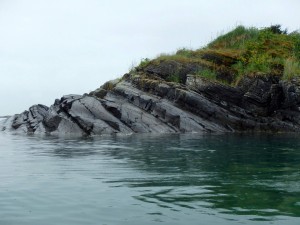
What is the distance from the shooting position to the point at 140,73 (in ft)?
118

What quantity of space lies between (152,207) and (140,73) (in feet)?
92.8

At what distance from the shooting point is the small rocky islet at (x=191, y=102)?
30067mm

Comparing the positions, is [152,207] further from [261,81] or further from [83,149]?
[261,81]

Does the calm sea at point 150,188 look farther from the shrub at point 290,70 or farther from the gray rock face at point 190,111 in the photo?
the shrub at point 290,70

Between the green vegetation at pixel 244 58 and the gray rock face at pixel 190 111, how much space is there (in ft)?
5.45

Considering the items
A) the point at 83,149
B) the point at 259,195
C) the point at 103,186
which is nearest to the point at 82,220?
the point at 103,186

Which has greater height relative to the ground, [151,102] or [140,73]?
[140,73]

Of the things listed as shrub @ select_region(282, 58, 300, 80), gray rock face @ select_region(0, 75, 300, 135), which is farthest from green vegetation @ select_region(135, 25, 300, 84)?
gray rock face @ select_region(0, 75, 300, 135)

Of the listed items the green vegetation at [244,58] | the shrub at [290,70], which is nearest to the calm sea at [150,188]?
the shrub at [290,70]

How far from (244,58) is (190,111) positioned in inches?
327

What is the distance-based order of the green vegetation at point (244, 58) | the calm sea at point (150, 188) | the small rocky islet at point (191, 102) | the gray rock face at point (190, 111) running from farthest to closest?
the green vegetation at point (244, 58)
the small rocky islet at point (191, 102)
the gray rock face at point (190, 111)
the calm sea at point (150, 188)

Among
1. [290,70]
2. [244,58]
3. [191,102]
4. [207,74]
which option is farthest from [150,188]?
[244,58]

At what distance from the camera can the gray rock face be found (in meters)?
29.9

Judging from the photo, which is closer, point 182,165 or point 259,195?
point 259,195
